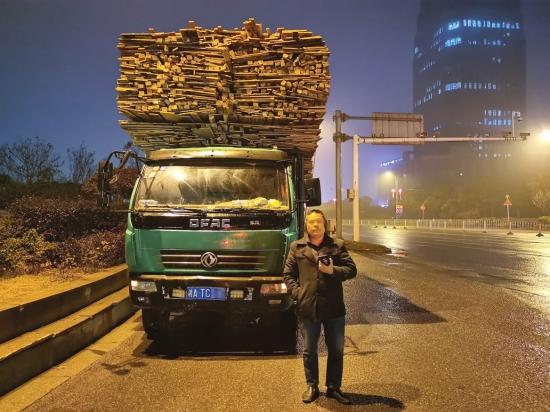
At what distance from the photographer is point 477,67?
162 meters

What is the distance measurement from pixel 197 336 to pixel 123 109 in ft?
11.3

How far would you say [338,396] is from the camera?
431cm

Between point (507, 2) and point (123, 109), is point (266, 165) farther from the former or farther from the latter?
point (507, 2)

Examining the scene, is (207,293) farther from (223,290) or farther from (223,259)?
(223,259)

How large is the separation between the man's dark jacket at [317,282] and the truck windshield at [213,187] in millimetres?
1628

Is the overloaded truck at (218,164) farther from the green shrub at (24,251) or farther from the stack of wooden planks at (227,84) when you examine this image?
the green shrub at (24,251)

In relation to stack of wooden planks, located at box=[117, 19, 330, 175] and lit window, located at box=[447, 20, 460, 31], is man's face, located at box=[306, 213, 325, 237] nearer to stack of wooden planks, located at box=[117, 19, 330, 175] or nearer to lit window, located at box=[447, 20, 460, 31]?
stack of wooden planks, located at box=[117, 19, 330, 175]

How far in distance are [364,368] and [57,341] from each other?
341cm

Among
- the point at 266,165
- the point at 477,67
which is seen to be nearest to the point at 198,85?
the point at 266,165

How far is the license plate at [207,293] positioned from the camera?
560 centimetres

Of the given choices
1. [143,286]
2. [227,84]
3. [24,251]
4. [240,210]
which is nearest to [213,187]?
[240,210]

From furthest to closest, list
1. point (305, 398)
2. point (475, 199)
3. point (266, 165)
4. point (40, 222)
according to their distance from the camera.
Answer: point (475, 199), point (40, 222), point (266, 165), point (305, 398)

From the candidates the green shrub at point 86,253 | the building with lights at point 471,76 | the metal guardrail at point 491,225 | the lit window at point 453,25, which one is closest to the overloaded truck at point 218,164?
the green shrub at point 86,253

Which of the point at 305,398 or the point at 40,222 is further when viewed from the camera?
the point at 40,222
